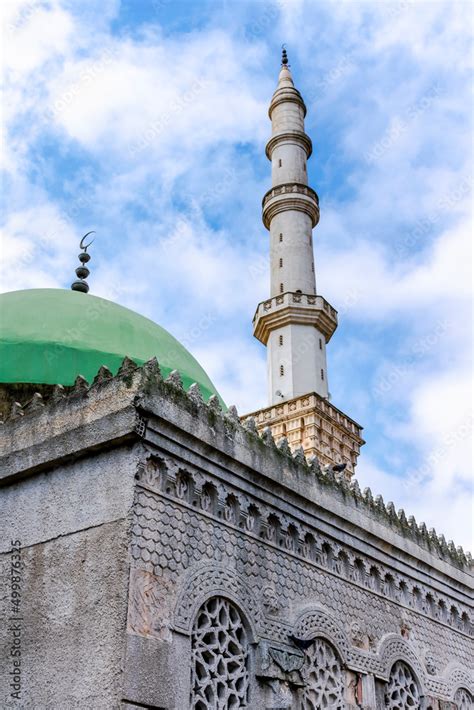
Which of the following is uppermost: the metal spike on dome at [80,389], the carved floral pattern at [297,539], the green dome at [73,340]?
the green dome at [73,340]

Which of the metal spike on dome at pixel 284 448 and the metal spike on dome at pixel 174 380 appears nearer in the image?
the metal spike on dome at pixel 174 380

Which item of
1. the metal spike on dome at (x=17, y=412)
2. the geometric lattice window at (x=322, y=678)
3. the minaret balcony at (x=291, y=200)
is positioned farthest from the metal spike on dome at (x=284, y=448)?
the minaret balcony at (x=291, y=200)

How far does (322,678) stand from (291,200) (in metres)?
22.7

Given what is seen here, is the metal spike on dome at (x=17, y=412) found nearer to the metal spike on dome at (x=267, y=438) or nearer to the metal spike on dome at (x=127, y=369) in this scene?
the metal spike on dome at (x=127, y=369)

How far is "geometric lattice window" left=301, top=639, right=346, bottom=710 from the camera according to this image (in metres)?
9.20

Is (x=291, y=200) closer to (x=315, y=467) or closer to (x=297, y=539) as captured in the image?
(x=315, y=467)

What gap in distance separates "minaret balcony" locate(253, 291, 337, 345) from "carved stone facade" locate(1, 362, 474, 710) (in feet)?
57.2

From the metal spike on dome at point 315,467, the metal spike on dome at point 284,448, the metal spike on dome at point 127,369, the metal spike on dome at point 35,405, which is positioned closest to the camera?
the metal spike on dome at point 127,369

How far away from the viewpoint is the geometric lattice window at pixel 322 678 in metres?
9.20

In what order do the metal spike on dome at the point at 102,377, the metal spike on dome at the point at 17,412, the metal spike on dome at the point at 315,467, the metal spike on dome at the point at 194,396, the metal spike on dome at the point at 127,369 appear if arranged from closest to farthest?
the metal spike on dome at the point at 127,369 → the metal spike on dome at the point at 102,377 → the metal spike on dome at the point at 194,396 → the metal spike on dome at the point at 17,412 → the metal spike on dome at the point at 315,467

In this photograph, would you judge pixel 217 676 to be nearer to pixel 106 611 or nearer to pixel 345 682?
pixel 106 611

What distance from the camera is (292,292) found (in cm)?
2847

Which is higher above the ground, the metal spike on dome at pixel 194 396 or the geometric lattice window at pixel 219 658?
the metal spike on dome at pixel 194 396

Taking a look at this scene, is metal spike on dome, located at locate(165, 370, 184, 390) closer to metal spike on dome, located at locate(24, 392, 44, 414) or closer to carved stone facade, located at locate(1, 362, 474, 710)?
carved stone facade, located at locate(1, 362, 474, 710)
